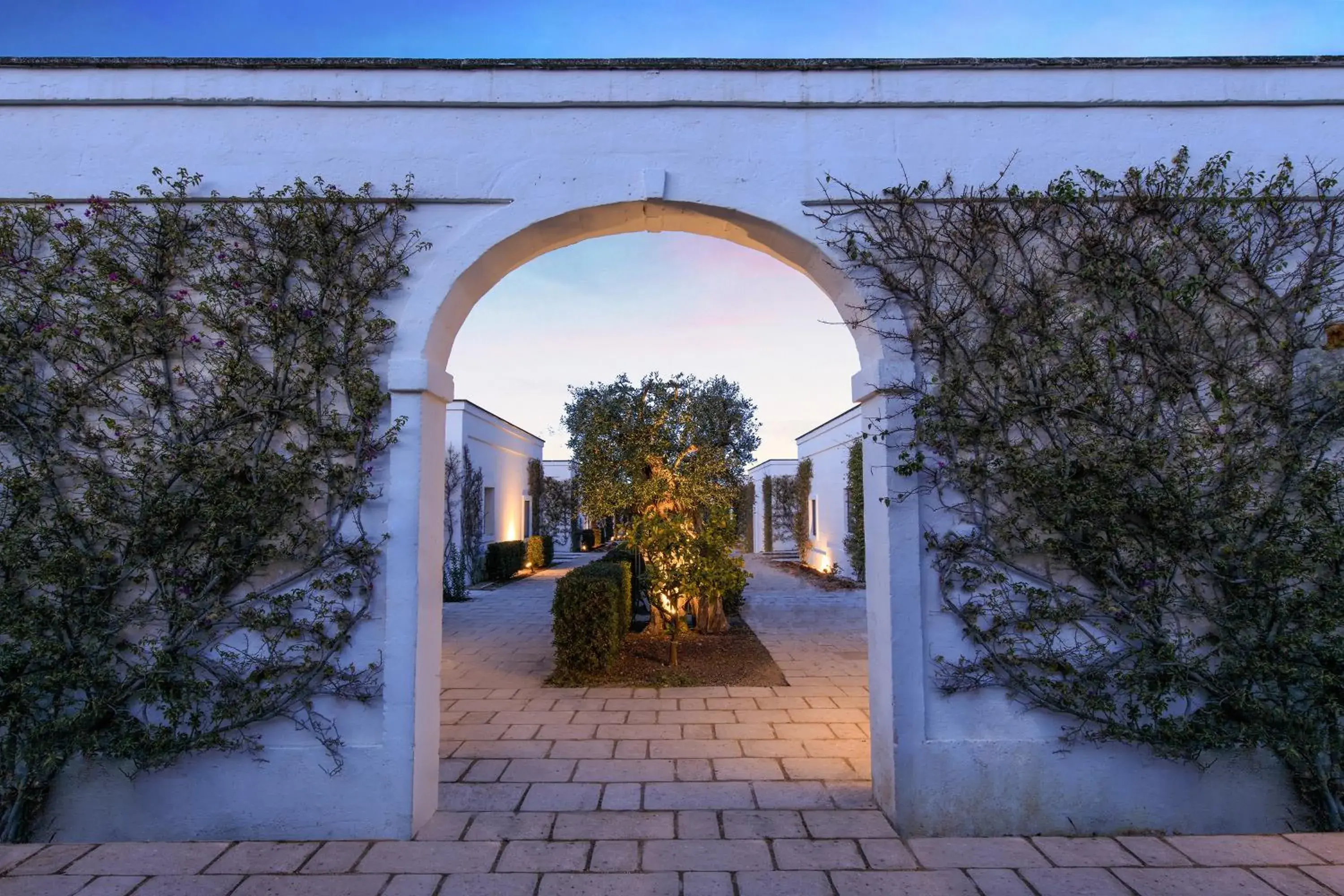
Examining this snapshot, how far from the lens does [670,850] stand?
104 inches

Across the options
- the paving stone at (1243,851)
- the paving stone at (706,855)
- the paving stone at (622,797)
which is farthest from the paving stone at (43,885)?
the paving stone at (1243,851)

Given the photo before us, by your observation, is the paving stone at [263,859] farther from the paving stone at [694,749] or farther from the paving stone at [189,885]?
the paving stone at [694,749]

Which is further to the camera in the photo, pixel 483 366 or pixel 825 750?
pixel 483 366

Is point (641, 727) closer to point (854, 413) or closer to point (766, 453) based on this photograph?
point (854, 413)

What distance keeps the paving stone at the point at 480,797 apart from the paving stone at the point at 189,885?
0.88 metres

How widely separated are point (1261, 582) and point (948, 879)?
1891mm

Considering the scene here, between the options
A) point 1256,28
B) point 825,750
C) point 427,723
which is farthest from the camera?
point 1256,28

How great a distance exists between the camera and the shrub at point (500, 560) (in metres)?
13.8

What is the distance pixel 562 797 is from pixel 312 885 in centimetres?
111

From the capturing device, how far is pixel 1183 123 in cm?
312

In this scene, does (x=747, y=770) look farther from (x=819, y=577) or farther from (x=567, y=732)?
(x=819, y=577)

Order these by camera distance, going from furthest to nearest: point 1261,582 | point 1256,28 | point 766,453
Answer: point 766,453, point 1256,28, point 1261,582

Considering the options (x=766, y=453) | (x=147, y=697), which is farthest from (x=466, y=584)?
(x=766, y=453)

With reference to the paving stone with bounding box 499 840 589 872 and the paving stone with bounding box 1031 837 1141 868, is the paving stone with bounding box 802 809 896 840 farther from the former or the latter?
the paving stone with bounding box 499 840 589 872
